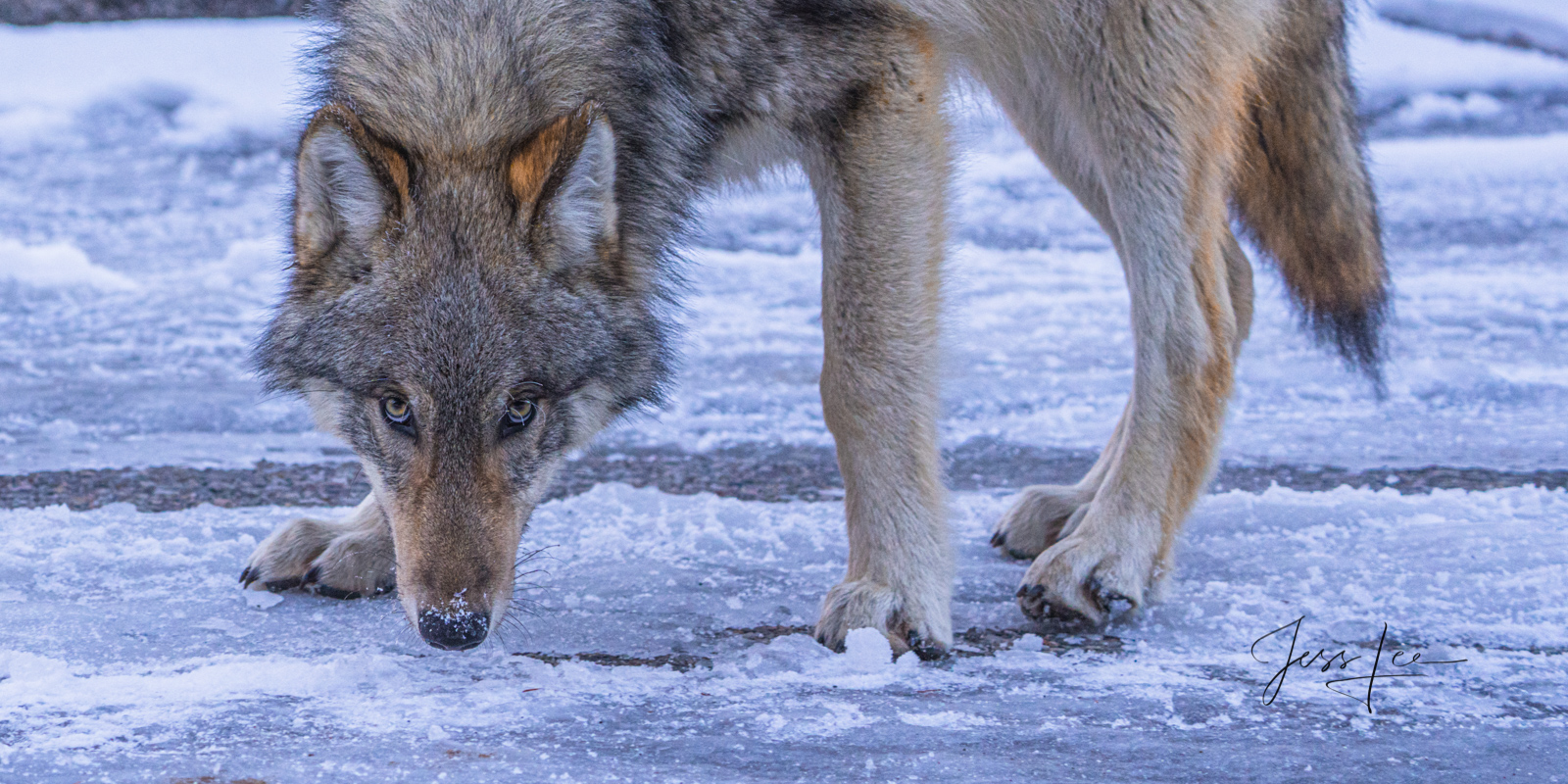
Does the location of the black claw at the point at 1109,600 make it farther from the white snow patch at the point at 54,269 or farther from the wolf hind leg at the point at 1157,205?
the white snow patch at the point at 54,269

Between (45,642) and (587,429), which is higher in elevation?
(587,429)

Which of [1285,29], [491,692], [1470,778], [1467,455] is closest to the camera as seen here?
[1470,778]

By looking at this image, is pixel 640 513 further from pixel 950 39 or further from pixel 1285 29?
pixel 1285 29

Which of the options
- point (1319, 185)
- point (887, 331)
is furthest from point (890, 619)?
point (1319, 185)

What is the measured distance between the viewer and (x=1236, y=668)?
2.65 metres

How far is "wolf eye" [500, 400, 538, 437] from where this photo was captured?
8.51 ft

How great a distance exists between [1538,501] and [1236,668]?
1451mm

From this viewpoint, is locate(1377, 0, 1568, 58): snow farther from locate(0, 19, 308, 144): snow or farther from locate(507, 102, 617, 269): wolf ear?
locate(507, 102, 617, 269): wolf ear

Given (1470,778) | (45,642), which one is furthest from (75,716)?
(1470,778)

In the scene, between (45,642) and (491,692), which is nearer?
(491,692)

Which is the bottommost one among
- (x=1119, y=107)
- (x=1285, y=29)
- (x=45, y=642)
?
(x=45, y=642)

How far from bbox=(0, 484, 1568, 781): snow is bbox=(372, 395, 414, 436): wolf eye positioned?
0.44m
